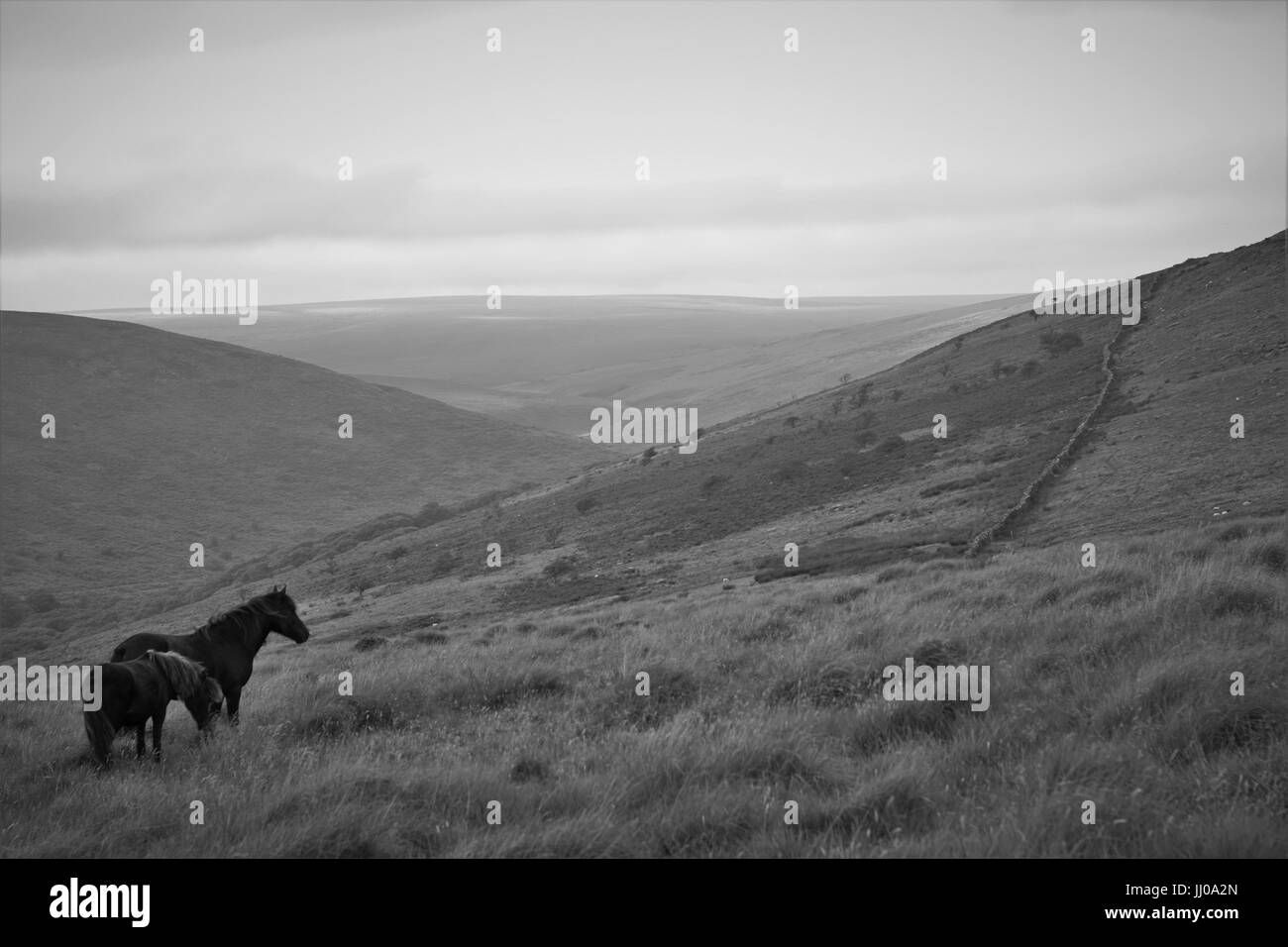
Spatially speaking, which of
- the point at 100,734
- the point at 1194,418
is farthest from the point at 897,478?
the point at 100,734

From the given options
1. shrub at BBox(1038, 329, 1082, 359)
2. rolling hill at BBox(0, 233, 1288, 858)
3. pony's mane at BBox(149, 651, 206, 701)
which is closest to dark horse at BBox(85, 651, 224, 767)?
pony's mane at BBox(149, 651, 206, 701)

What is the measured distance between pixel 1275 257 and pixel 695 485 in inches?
1235

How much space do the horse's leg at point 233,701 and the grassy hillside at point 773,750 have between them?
202mm

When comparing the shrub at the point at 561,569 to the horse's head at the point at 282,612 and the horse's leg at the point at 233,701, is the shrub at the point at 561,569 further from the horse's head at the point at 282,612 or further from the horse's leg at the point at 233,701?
the horse's leg at the point at 233,701

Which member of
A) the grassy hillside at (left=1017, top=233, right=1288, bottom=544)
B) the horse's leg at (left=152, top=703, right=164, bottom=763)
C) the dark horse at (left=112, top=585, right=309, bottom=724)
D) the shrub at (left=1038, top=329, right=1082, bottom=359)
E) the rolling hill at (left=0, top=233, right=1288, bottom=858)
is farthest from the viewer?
the shrub at (left=1038, top=329, right=1082, bottom=359)

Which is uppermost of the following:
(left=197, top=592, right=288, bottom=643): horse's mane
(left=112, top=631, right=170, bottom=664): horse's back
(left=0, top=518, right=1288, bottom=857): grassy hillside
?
(left=197, top=592, right=288, bottom=643): horse's mane

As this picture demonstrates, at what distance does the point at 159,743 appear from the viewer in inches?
392

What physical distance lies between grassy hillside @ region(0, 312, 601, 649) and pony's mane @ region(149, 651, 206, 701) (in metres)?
48.2

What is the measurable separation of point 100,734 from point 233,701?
2333 mm

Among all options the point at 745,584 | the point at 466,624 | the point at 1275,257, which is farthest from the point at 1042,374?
the point at 466,624

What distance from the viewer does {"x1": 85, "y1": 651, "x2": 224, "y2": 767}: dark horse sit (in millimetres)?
9703

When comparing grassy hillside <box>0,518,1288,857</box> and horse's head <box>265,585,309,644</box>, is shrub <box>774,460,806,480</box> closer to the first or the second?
grassy hillside <box>0,518,1288,857</box>

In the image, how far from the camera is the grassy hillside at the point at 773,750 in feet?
21.3
